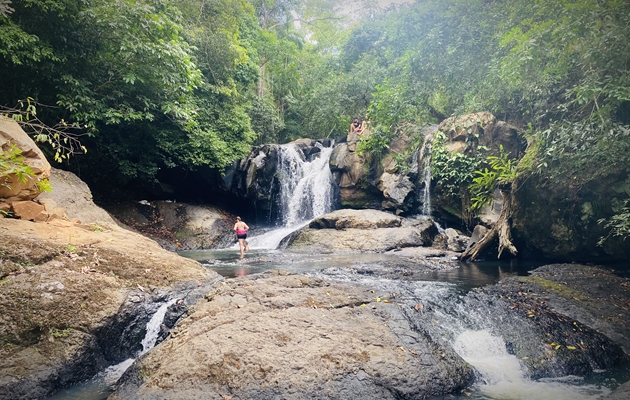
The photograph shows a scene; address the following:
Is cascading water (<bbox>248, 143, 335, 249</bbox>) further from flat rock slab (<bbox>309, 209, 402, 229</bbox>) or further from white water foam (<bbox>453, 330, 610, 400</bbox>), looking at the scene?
white water foam (<bbox>453, 330, 610, 400</bbox>)

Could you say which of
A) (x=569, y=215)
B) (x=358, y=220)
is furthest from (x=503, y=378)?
(x=358, y=220)

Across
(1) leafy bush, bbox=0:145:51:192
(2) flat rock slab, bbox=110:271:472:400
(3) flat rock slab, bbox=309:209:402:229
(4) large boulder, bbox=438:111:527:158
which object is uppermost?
(4) large boulder, bbox=438:111:527:158

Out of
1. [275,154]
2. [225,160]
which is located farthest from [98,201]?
[275,154]

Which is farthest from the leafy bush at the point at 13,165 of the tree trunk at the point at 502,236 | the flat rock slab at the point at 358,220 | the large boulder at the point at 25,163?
the tree trunk at the point at 502,236

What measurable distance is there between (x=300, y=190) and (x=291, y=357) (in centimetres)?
1575

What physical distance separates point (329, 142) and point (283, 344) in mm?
20057

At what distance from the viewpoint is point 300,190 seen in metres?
19.5

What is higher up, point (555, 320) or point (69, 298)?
point (69, 298)

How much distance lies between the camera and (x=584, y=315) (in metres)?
5.58

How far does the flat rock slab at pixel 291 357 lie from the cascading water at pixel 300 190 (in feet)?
44.7

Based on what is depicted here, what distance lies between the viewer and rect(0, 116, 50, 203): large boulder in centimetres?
617

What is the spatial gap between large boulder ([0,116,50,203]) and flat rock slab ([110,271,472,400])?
4.06 m

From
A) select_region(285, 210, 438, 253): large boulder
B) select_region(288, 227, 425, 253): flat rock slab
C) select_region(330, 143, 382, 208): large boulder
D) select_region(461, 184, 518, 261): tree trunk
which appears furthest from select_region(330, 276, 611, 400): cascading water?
select_region(330, 143, 382, 208): large boulder

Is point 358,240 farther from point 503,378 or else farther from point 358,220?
point 503,378
